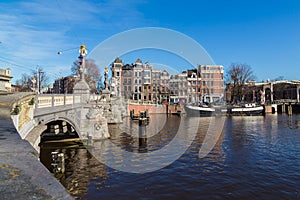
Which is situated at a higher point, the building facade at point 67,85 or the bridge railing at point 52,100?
the building facade at point 67,85

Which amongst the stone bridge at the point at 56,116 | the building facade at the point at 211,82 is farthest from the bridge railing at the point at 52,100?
the building facade at the point at 211,82

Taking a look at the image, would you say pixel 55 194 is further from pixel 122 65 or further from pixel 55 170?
pixel 122 65

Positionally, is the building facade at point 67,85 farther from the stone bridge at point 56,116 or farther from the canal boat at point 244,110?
the canal boat at point 244,110

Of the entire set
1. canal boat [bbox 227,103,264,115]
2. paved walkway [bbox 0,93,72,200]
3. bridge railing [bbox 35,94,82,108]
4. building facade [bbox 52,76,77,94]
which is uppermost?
building facade [bbox 52,76,77,94]

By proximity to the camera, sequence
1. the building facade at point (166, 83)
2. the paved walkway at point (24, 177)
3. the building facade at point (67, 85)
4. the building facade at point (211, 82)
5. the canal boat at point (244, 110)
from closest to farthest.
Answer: the paved walkway at point (24, 177)
the canal boat at point (244, 110)
the building facade at point (67, 85)
the building facade at point (166, 83)
the building facade at point (211, 82)

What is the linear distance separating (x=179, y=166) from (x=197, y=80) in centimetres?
7072

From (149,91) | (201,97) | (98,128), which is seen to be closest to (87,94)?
(98,128)

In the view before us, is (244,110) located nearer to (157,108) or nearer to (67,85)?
(157,108)

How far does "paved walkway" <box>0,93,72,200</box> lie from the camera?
2451 mm

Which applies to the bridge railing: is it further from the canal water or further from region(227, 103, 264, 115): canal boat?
region(227, 103, 264, 115): canal boat

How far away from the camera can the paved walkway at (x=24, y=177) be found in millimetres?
2451

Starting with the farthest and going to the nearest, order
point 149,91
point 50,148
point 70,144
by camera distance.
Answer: point 149,91, point 70,144, point 50,148

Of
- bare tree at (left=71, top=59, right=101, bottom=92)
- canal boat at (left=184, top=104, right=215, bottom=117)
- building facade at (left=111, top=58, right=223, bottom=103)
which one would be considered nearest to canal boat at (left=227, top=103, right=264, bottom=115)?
canal boat at (left=184, top=104, right=215, bottom=117)

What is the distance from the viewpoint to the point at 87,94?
80.3 ft
